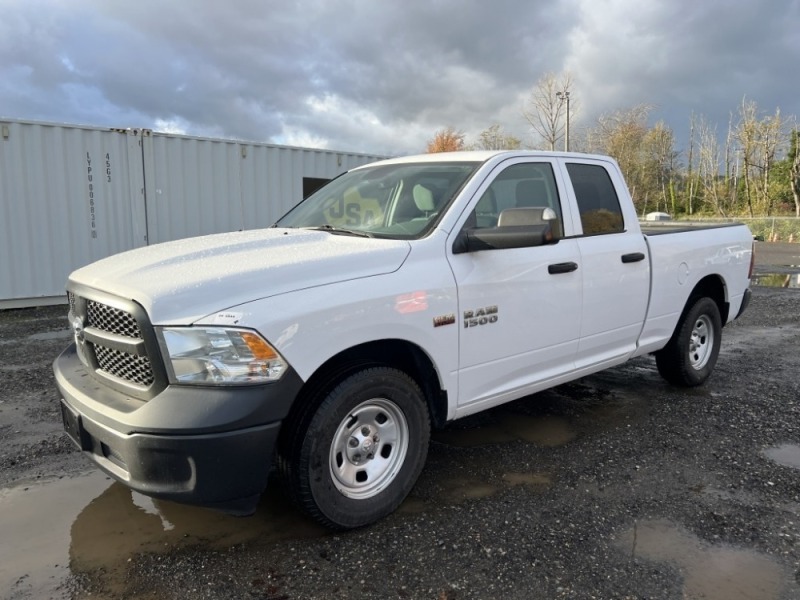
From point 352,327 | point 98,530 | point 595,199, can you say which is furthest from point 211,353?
point 595,199

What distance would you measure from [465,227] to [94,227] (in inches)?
342

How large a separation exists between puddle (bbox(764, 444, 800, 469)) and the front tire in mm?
2463

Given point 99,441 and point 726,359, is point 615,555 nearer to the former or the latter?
point 99,441

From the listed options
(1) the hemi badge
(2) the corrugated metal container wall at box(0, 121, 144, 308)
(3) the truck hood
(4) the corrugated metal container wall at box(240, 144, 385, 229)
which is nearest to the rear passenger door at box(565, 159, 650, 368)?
(1) the hemi badge

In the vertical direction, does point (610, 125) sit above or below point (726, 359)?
above

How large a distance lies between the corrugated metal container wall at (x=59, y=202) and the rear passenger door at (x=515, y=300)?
328 inches

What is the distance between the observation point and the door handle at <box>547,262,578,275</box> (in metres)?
3.72

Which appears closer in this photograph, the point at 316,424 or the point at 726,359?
the point at 316,424

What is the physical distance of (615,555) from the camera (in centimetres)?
283

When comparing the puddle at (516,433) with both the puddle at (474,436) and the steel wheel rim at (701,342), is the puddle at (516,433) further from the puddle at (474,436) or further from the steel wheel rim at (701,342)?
the steel wheel rim at (701,342)

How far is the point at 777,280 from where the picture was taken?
45.2 ft

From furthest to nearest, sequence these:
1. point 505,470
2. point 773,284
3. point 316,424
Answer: point 773,284 < point 505,470 < point 316,424

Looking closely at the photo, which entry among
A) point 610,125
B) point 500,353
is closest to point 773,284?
point 500,353

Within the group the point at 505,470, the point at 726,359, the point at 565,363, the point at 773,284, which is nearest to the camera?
the point at 505,470
